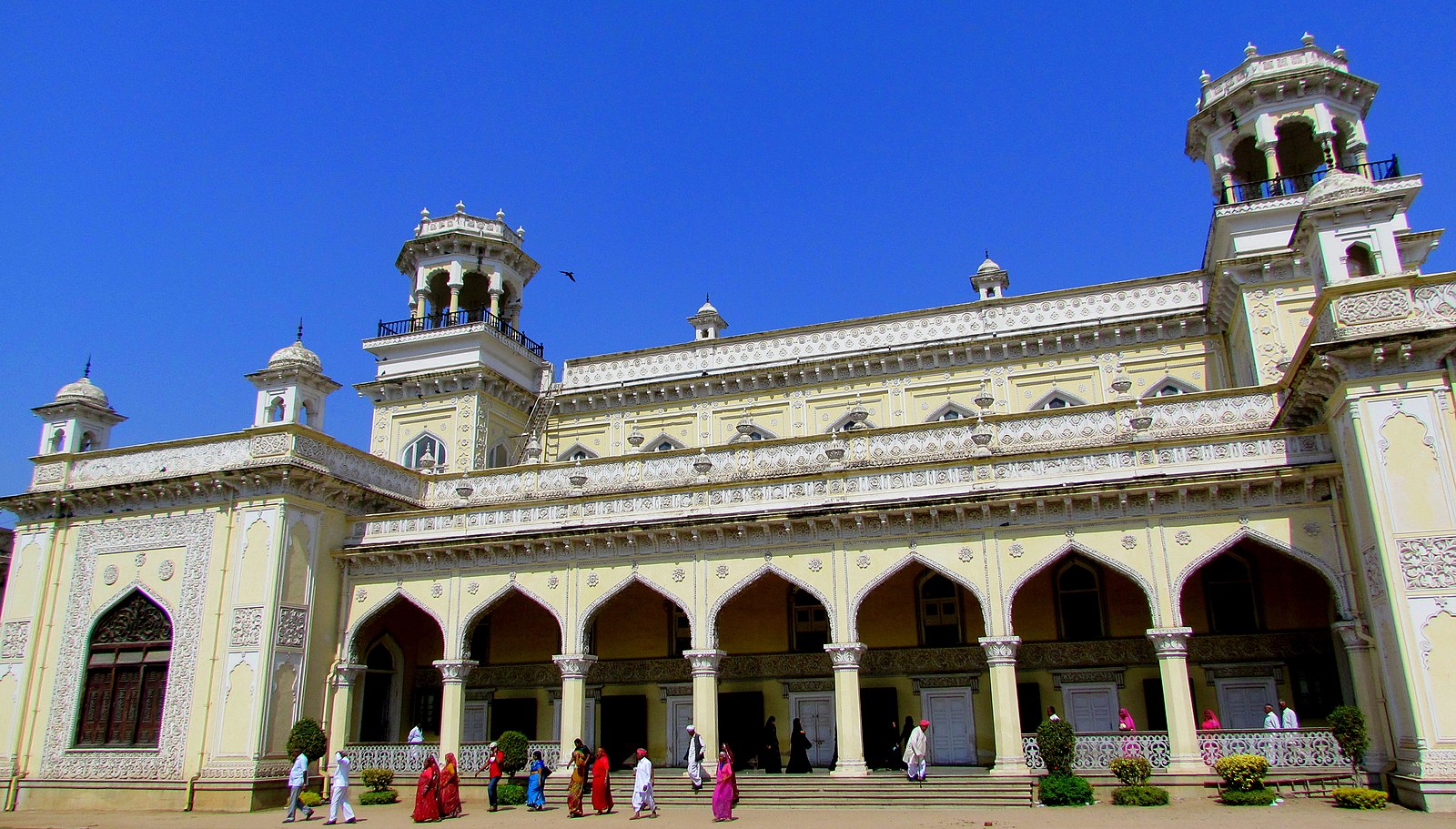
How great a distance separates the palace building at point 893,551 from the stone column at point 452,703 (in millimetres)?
66

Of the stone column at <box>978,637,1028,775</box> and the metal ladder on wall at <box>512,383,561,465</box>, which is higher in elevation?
the metal ladder on wall at <box>512,383,561,465</box>

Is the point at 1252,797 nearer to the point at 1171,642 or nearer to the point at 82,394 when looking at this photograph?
the point at 1171,642

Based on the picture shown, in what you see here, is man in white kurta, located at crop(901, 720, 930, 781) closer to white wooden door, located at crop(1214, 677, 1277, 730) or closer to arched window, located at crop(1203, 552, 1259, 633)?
white wooden door, located at crop(1214, 677, 1277, 730)

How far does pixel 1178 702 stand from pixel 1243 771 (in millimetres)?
1764

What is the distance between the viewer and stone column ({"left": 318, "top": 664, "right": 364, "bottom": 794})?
22781 millimetres

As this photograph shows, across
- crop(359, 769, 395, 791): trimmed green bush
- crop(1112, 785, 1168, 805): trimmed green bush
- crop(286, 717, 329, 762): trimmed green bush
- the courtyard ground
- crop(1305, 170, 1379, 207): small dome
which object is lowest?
the courtyard ground

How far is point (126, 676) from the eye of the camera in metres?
23.3

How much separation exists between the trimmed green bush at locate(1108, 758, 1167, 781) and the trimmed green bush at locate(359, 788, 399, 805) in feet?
47.8

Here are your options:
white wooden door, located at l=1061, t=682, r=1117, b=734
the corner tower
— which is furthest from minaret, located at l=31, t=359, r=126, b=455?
white wooden door, located at l=1061, t=682, r=1117, b=734

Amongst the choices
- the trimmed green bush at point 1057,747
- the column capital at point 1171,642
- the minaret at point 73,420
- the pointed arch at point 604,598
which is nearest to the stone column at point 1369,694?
the column capital at point 1171,642

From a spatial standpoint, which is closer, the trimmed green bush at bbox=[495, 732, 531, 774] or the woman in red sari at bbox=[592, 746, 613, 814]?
the woman in red sari at bbox=[592, 746, 613, 814]

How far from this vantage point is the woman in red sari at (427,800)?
61.4 feet

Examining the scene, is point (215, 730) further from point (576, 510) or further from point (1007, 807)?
point (1007, 807)

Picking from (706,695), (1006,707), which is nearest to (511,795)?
(706,695)
